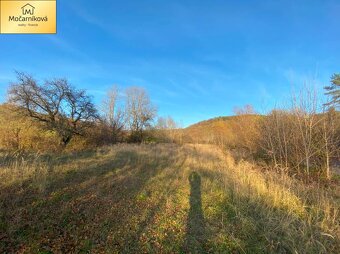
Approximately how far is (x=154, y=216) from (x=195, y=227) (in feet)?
3.37

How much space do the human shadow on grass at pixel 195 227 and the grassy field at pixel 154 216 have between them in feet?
0.06

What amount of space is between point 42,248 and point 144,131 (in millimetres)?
28732

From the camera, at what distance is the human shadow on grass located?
383cm

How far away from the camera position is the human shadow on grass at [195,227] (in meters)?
3.83

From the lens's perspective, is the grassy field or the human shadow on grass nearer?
the grassy field

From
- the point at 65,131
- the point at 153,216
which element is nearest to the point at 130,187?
the point at 153,216

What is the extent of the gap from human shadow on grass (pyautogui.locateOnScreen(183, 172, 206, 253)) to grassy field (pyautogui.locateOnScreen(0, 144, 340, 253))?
Answer: 0.06ft

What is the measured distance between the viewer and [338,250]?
12.2 feet

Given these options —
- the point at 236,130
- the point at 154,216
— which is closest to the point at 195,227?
the point at 154,216

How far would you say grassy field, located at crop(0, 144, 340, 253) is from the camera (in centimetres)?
371

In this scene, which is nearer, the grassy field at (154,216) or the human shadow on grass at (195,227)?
the grassy field at (154,216)

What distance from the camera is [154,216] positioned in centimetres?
496

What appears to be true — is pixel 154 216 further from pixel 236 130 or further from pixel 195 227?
pixel 236 130

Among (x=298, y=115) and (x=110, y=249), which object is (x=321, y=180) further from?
(x=110, y=249)
